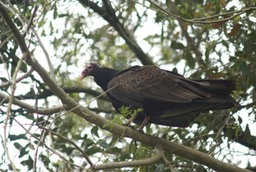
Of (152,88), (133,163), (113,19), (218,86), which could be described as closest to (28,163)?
(152,88)

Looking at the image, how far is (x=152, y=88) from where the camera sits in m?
5.66

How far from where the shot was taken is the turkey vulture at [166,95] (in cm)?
527

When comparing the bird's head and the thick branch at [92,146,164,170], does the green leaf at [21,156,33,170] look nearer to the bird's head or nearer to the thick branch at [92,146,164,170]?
the thick branch at [92,146,164,170]

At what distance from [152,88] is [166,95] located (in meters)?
0.19

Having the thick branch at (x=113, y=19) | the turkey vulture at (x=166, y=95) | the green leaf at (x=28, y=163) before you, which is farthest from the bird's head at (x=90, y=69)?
the green leaf at (x=28, y=163)

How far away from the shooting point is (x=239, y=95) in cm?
546

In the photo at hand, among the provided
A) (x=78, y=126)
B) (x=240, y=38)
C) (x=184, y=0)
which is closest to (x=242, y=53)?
(x=240, y=38)

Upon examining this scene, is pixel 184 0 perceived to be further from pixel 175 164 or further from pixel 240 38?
pixel 175 164

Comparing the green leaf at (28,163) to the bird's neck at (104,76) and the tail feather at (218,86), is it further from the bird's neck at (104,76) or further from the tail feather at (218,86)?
the tail feather at (218,86)

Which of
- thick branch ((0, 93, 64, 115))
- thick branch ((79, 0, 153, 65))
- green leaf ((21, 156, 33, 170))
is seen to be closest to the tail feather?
thick branch ((0, 93, 64, 115))

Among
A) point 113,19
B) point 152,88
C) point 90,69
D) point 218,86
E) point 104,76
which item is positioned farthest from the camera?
point 113,19

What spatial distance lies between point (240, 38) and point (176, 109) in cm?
84

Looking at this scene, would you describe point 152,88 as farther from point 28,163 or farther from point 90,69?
point 28,163

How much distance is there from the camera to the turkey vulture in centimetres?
527
